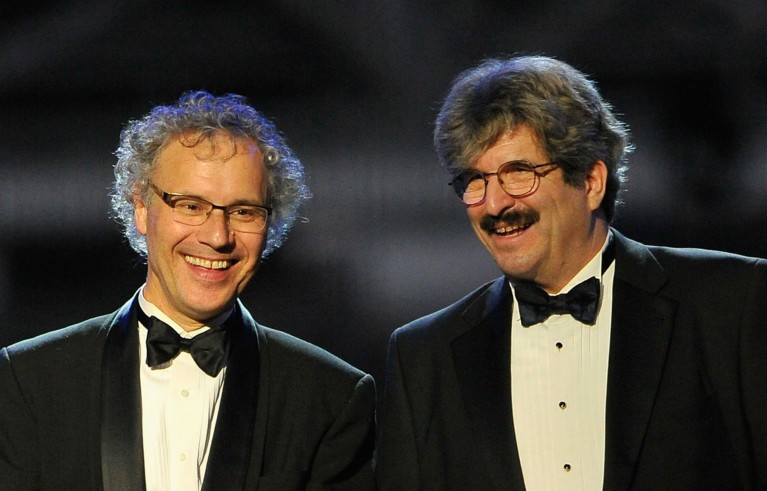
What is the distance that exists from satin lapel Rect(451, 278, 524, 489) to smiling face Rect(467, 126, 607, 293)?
173 mm

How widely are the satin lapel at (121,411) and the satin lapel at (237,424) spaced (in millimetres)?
199

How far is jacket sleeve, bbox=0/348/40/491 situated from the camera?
3045 millimetres

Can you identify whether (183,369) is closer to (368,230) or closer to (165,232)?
(165,232)

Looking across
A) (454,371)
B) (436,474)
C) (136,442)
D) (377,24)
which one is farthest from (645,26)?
(136,442)

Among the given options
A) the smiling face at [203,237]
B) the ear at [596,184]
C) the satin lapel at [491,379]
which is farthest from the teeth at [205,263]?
the ear at [596,184]

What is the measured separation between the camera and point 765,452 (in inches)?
115

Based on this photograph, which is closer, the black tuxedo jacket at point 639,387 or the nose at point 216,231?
the black tuxedo jacket at point 639,387

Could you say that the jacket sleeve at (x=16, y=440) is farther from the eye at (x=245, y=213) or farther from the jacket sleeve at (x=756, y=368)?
the jacket sleeve at (x=756, y=368)

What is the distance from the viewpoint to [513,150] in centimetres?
316

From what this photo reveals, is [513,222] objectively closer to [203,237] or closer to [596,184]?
[596,184]

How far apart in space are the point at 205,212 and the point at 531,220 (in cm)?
90

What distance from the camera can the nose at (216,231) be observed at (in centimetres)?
312

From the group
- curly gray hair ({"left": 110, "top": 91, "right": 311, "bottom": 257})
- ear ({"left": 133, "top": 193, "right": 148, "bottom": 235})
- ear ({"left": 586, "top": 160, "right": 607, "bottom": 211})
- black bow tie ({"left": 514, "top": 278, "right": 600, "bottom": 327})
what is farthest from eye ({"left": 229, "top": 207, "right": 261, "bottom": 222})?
ear ({"left": 586, "top": 160, "right": 607, "bottom": 211})

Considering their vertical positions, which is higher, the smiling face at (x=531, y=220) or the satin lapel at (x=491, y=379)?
the smiling face at (x=531, y=220)
